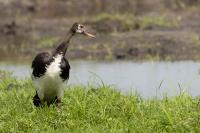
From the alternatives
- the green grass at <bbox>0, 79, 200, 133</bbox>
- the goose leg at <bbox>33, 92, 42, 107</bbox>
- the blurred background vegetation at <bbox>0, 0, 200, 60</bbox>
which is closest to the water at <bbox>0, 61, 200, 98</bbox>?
the blurred background vegetation at <bbox>0, 0, 200, 60</bbox>

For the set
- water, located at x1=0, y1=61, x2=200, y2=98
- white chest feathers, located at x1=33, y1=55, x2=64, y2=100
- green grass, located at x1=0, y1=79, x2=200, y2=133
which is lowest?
water, located at x1=0, y1=61, x2=200, y2=98

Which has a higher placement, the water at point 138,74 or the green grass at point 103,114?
the green grass at point 103,114

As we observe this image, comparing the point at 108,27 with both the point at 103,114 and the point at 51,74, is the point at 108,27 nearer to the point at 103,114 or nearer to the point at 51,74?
the point at 51,74

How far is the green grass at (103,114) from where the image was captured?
8.67m

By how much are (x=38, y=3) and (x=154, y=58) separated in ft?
23.4

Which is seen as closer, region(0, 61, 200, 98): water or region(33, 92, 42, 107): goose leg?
region(33, 92, 42, 107): goose leg

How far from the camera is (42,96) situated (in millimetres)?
9750

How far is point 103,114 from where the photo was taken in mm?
9250

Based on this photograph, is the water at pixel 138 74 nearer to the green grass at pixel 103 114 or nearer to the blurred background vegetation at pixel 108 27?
the blurred background vegetation at pixel 108 27

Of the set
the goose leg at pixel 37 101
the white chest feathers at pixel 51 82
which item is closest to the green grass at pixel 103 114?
the goose leg at pixel 37 101

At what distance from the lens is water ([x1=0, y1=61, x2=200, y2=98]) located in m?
13.1

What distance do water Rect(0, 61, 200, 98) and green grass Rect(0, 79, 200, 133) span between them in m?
1.88

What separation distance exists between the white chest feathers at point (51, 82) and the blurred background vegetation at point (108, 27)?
8.36 metres

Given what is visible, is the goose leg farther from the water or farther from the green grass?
the water
